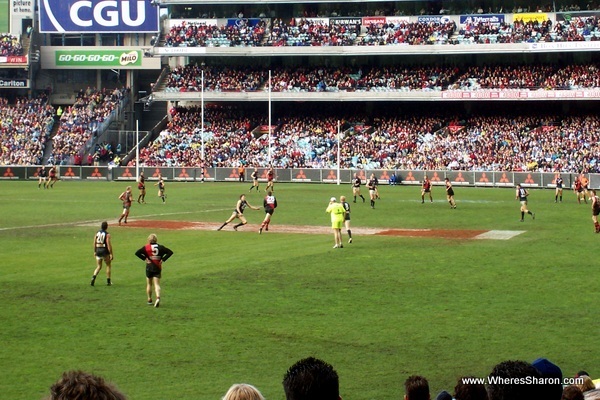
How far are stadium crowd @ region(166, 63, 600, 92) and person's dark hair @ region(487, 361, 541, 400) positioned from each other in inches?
3046

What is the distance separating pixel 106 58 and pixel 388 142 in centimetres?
3094

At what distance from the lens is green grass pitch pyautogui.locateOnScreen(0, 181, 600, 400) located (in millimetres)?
16500

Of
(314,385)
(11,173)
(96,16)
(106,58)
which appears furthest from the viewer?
(106,58)

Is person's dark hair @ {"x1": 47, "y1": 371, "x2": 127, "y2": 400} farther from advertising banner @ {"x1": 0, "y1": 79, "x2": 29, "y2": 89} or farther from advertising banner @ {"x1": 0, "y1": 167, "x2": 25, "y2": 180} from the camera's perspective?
advertising banner @ {"x1": 0, "y1": 79, "x2": 29, "y2": 89}

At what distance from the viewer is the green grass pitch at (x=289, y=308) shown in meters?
16.5

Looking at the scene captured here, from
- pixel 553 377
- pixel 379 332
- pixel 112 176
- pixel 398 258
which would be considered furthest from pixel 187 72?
pixel 553 377

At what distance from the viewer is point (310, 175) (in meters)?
79.1

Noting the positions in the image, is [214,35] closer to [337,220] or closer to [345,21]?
[345,21]

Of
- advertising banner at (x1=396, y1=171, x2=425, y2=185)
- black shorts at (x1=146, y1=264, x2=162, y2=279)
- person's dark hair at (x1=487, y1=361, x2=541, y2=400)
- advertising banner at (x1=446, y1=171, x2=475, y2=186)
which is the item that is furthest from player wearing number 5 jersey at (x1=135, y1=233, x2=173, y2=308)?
advertising banner at (x1=396, y1=171, x2=425, y2=185)

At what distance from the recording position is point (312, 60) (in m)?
93.2

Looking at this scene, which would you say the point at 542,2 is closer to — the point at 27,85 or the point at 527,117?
the point at 527,117

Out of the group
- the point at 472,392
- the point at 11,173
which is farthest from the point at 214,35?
the point at 472,392

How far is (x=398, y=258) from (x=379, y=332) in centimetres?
1206

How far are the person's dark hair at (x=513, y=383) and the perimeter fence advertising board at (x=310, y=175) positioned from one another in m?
64.6
